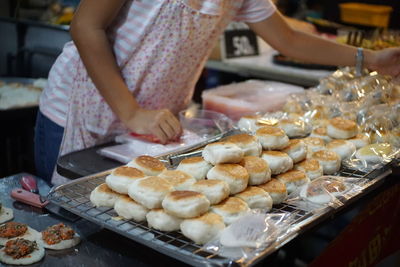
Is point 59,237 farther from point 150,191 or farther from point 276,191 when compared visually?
point 276,191

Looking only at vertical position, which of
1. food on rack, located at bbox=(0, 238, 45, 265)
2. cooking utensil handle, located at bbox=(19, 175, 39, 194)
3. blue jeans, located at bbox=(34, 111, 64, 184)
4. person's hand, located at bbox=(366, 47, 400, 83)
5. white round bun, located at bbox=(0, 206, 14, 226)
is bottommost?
blue jeans, located at bbox=(34, 111, 64, 184)

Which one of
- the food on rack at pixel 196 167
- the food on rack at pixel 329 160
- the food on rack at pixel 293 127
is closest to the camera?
the food on rack at pixel 196 167

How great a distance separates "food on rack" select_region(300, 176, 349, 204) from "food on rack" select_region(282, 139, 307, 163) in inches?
5.2

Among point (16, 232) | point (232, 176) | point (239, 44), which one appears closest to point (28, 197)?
point (16, 232)

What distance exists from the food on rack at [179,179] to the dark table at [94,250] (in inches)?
8.2

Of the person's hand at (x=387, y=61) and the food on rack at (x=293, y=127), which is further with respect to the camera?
the person's hand at (x=387, y=61)

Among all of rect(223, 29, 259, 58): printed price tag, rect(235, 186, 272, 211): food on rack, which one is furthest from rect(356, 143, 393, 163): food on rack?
rect(223, 29, 259, 58): printed price tag

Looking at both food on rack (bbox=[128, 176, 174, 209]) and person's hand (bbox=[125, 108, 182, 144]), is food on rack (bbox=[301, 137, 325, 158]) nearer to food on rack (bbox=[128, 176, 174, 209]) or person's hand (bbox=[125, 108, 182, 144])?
person's hand (bbox=[125, 108, 182, 144])

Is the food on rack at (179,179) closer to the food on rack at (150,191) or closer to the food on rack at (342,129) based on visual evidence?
the food on rack at (150,191)

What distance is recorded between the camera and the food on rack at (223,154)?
1550mm

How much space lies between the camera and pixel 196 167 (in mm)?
1560

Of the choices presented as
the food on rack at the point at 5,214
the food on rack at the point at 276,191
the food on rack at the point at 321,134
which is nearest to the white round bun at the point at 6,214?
the food on rack at the point at 5,214

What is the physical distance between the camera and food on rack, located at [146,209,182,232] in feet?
4.31

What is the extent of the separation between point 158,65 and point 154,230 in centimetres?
109
